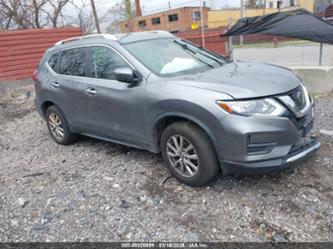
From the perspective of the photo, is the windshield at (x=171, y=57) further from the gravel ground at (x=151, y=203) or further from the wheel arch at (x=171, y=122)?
the gravel ground at (x=151, y=203)

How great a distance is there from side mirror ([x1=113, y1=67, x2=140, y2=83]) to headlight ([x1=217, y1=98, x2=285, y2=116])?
3.81 ft

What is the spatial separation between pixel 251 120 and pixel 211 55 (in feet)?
5.80

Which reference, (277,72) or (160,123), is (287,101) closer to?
(277,72)

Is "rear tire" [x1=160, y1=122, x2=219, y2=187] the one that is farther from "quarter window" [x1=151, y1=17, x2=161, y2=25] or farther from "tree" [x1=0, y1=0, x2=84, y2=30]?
"quarter window" [x1=151, y1=17, x2=161, y2=25]

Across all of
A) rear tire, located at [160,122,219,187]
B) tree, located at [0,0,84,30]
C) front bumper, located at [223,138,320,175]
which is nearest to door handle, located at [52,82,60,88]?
rear tire, located at [160,122,219,187]

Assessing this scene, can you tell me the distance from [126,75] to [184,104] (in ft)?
2.66

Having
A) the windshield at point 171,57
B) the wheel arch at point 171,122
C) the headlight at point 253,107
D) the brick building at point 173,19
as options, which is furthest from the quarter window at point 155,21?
the headlight at point 253,107

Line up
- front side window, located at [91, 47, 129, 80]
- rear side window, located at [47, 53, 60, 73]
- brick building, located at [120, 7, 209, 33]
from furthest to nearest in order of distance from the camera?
1. brick building, located at [120, 7, 209, 33]
2. rear side window, located at [47, 53, 60, 73]
3. front side window, located at [91, 47, 129, 80]

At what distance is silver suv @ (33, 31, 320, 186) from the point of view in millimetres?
2832

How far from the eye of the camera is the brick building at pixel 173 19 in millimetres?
44562

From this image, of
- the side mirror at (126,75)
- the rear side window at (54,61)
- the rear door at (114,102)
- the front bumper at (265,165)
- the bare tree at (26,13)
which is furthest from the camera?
the bare tree at (26,13)

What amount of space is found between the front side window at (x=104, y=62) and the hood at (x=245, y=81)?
2.90 feet

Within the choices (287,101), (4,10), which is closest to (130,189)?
(287,101)

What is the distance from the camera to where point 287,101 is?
9.54 feet
